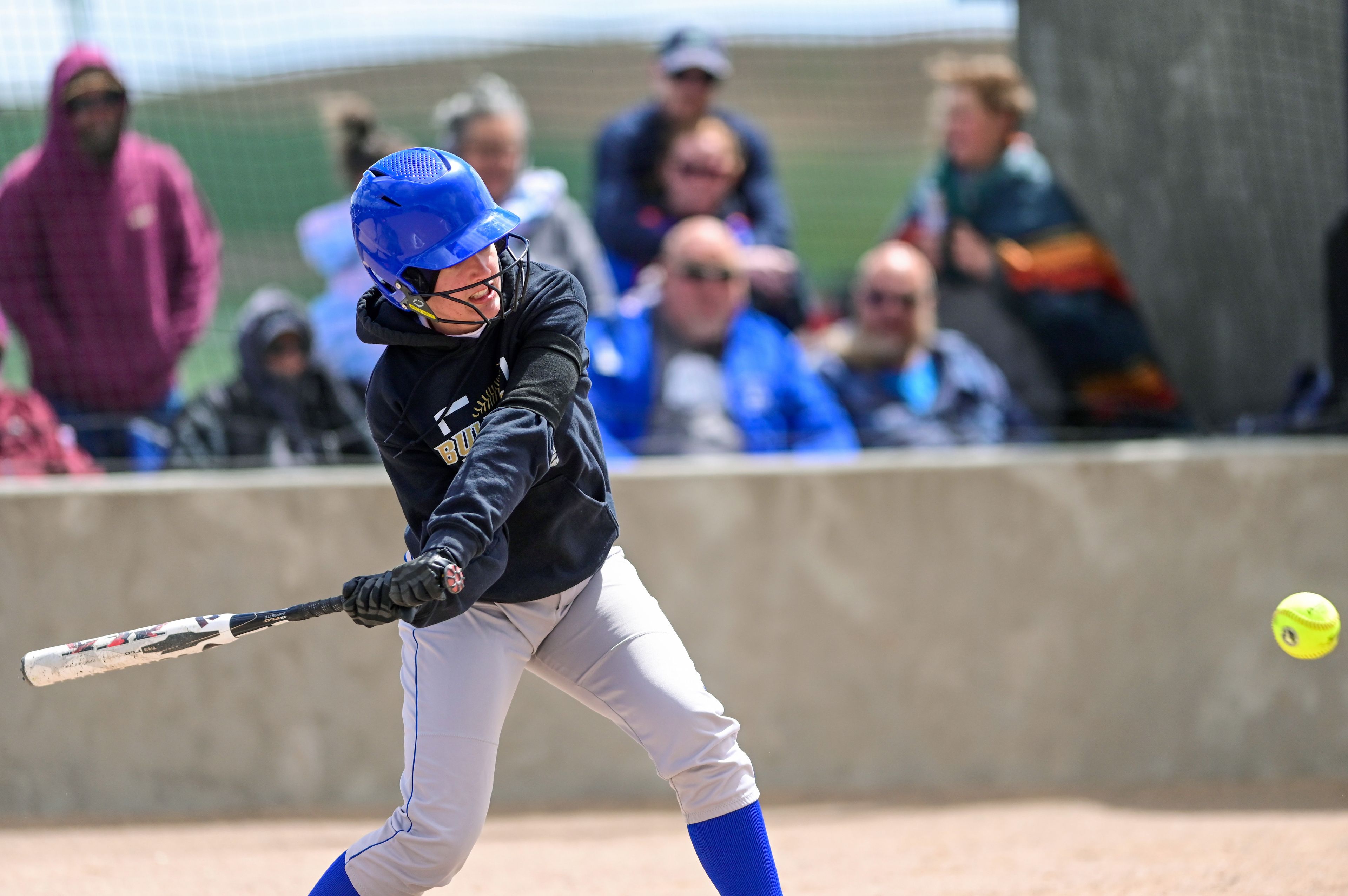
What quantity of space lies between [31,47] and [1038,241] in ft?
13.9

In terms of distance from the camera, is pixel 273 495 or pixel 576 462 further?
pixel 273 495

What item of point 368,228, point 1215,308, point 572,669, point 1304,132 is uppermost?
point 368,228

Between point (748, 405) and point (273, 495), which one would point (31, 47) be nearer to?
point (273, 495)

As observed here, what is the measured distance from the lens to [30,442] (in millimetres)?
5000

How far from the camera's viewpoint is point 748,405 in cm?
528

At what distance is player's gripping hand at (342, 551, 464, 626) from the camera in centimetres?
252

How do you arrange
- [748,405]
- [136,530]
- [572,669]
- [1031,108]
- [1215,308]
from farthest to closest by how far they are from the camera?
[1031,108], [1215,308], [748,405], [136,530], [572,669]

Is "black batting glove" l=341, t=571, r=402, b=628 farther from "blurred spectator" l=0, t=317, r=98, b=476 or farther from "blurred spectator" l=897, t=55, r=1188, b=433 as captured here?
"blurred spectator" l=897, t=55, r=1188, b=433

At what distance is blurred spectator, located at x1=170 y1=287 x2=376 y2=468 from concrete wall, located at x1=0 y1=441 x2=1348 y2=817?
214 mm

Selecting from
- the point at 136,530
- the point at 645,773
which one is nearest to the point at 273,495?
the point at 136,530

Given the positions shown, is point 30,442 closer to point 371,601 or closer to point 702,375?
point 702,375

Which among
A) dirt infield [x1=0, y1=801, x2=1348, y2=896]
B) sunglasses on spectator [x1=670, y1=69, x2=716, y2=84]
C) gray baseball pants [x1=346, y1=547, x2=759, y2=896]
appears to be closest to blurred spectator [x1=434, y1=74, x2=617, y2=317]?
sunglasses on spectator [x1=670, y1=69, x2=716, y2=84]

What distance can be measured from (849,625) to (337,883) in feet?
8.07

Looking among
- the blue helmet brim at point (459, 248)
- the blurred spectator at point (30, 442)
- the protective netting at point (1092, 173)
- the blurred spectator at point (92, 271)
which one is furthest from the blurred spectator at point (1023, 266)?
the blue helmet brim at point (459, 248)
